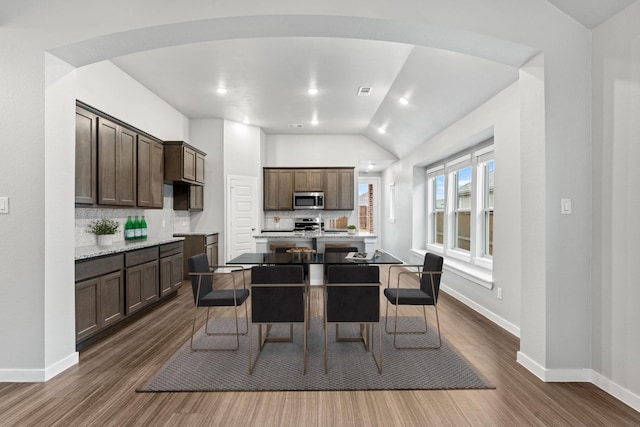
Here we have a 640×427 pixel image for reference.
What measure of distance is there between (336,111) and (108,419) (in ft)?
18.5

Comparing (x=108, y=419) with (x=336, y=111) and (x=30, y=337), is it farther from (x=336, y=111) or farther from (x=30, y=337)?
(x=336, y=111)

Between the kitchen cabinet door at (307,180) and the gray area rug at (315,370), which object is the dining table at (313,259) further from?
the kitchen cabinet door at (307,180)

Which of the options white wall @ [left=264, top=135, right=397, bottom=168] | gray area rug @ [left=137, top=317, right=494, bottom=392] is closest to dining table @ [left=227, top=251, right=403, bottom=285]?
gray area rug @ [left=137, top=317, right=494, bottom=392]

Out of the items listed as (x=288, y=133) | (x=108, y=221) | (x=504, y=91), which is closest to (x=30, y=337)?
(x=108, y=221)

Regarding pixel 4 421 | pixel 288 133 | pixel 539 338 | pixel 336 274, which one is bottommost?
pixel 4 421

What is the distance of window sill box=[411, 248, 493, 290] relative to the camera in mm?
4082

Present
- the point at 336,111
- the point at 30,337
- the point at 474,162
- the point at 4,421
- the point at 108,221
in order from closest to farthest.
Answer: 1. the point at 4,421
2. the point at 30,337
3. the point at 108,221
4. the point at 474,162
5. the point at 336,111

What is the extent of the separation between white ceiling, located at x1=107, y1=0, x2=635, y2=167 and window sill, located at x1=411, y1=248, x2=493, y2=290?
2.08 metres

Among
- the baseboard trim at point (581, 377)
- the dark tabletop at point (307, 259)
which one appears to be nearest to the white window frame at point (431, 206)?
the dark tabletop at point (307, 259)

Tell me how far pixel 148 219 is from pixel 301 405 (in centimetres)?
407

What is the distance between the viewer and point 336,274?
2652 millimetres

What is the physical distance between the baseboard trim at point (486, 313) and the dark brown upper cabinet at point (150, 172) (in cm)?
446

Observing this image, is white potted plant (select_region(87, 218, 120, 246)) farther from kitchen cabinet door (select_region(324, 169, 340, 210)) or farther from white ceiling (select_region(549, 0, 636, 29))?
kitchen cabinet door (select_region(324, 169, 340, 210))

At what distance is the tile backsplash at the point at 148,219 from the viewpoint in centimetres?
378
